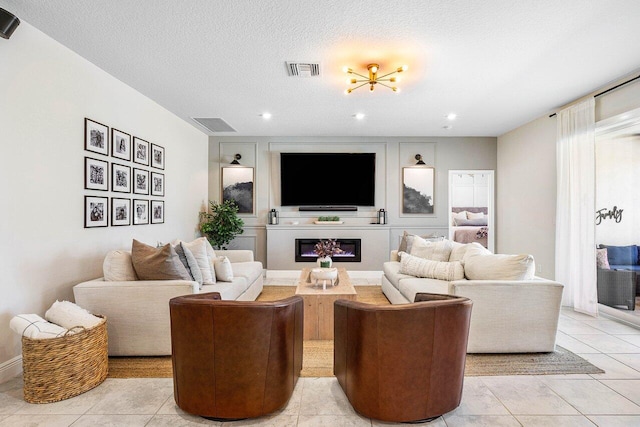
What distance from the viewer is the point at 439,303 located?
73.0 inches

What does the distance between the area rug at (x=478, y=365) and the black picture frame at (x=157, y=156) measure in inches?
96.4

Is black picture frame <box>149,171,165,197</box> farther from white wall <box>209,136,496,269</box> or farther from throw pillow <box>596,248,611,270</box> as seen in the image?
throw pillow <box>596,248,611,270</box>

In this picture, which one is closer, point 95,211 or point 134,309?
point 134,309

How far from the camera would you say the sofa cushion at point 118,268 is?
9.65ft

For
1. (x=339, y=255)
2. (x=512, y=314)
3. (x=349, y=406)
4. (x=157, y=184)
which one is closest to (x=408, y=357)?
(x=349, y=406)

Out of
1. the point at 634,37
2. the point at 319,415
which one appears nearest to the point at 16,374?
the point at 319,415

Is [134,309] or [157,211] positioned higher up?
[157,211]

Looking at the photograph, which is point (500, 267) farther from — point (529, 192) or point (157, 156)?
point (157, 156)

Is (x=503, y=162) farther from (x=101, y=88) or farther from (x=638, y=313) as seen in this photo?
(x=101, y=88)


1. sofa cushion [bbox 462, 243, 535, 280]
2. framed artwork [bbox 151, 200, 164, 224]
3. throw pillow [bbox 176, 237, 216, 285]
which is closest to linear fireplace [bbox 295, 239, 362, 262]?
framed artwork [bbox 151, 200, 164, 224]

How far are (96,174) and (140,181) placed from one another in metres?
0.74

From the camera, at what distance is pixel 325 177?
635 centimetres

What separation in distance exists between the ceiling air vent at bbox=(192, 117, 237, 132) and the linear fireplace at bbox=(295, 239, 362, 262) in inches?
91.4

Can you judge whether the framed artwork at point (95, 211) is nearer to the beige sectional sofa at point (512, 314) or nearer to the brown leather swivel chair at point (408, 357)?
the brown leather swivel chair at point (408, 357)
